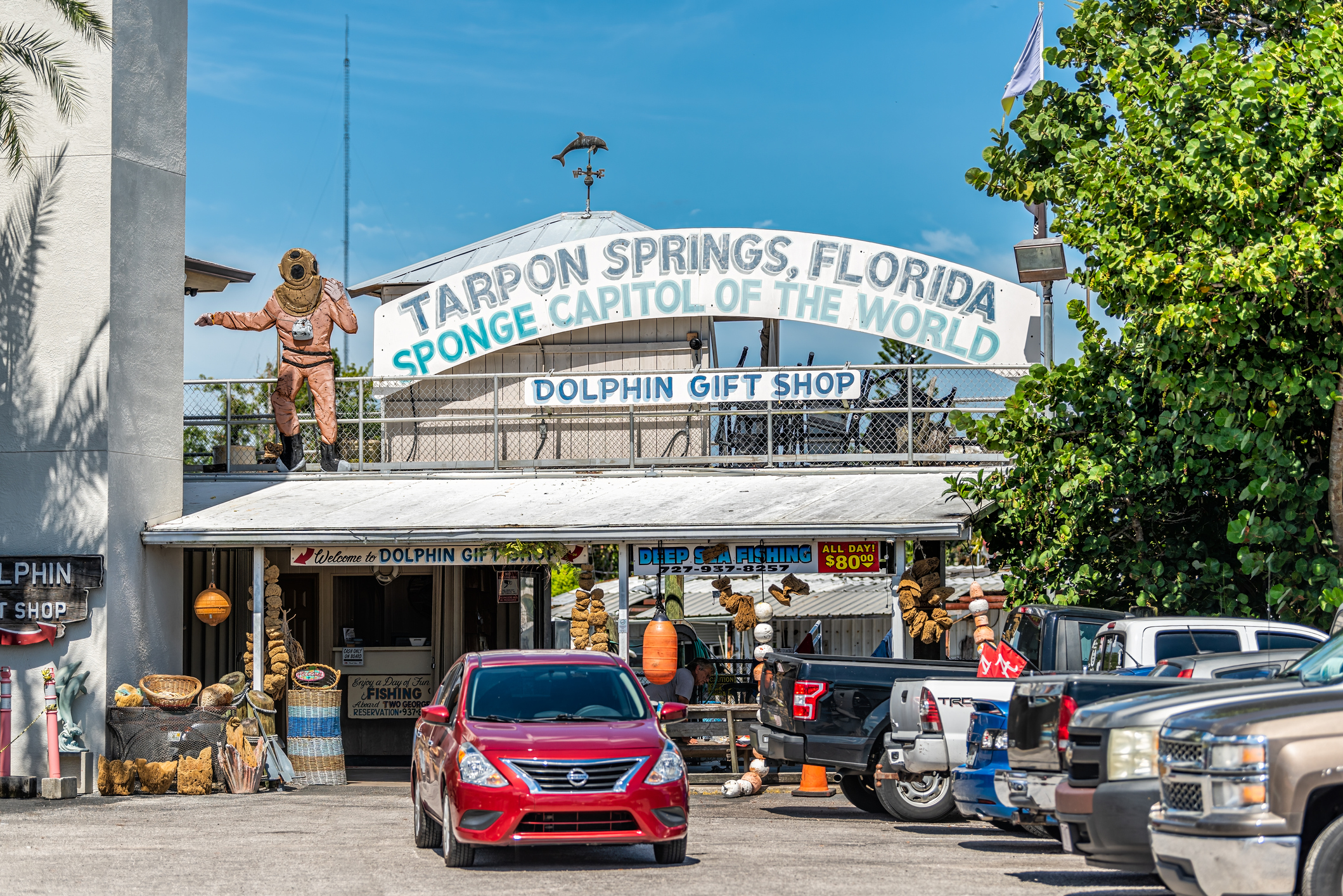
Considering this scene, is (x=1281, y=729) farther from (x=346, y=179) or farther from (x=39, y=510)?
(x=346, y=179)

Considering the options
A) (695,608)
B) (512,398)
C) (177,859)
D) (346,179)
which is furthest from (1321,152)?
(346,179)

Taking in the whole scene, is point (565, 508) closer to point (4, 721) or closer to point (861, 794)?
point (861, 794)

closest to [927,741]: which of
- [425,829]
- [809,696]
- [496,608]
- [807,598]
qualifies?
[809,696]

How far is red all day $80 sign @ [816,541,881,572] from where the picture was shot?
55.1 feet

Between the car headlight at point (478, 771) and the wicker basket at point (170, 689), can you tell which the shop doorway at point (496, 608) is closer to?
the wicker basket at point (170, 689)

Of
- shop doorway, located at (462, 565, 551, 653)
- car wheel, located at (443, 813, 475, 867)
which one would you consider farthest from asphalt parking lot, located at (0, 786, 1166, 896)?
shop doorway, located at (462, 565, 551, 653)

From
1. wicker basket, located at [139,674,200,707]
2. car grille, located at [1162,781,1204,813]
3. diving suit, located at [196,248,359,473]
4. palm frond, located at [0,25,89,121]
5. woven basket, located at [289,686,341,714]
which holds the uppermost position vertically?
palm frond, located at [0,25,89,121]

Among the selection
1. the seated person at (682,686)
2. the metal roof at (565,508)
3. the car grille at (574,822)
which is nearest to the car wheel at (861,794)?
the metal roof at (565,508)

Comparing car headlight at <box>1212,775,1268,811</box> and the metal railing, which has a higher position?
the metal railing

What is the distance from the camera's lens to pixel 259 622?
57.7 feet

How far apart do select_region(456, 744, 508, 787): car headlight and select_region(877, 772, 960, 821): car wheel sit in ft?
14.6

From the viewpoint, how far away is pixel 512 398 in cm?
2242

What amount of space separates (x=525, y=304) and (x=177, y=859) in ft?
39.7

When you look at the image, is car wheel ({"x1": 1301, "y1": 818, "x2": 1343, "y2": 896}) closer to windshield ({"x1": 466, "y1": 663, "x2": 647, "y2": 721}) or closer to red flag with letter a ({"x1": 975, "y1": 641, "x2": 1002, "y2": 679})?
windshield ({"x1": 466, "y1": 663, "x2": 647, "y2": 721})
